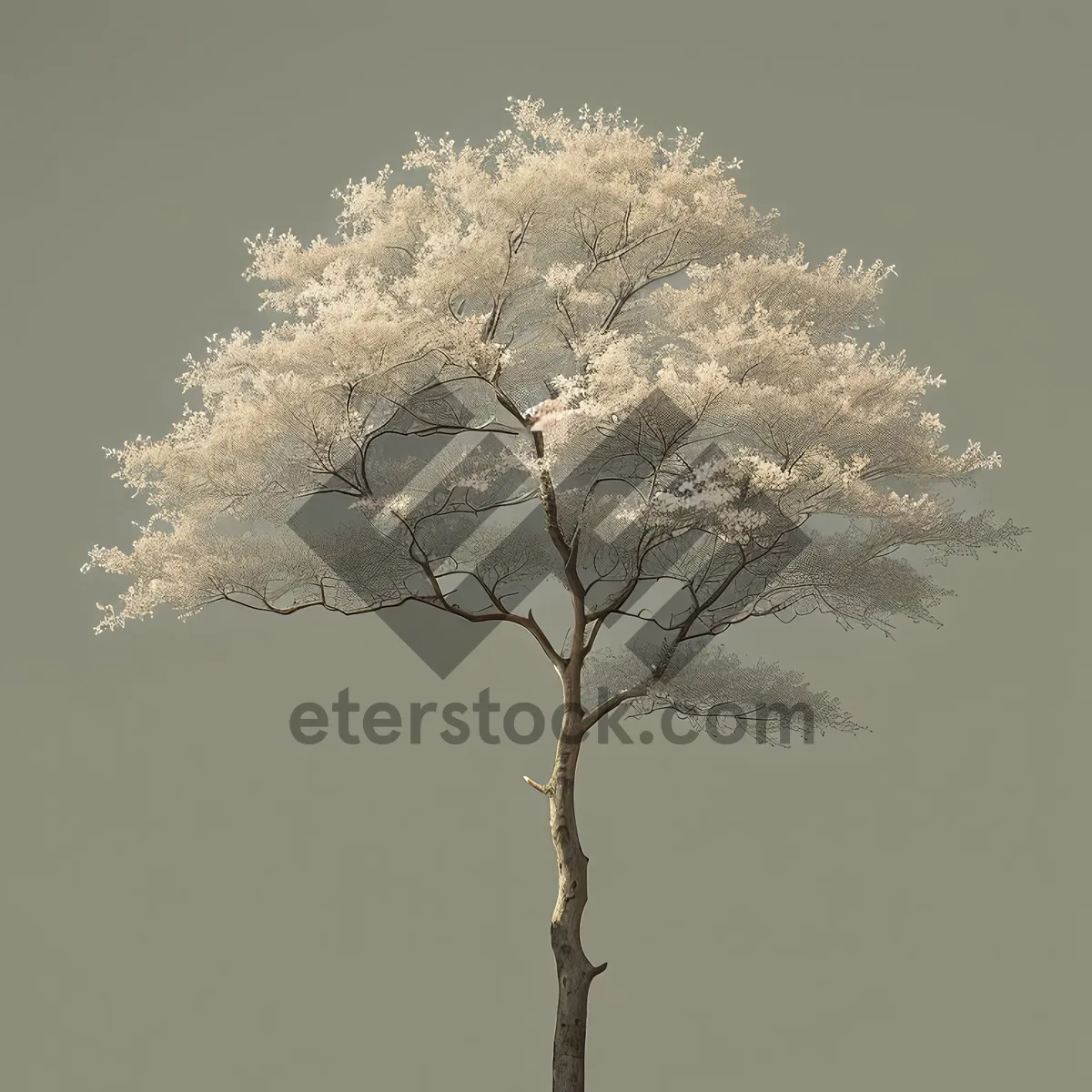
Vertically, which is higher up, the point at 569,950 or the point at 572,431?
the point at 572,431

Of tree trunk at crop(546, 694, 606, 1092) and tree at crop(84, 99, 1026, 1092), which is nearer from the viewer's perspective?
tree at crop(84, 99, 1026, 1092)

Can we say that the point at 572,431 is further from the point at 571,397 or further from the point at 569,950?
the point at 569,950

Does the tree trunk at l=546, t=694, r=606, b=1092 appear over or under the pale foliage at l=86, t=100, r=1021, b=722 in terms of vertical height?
under

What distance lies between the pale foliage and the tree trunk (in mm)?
939

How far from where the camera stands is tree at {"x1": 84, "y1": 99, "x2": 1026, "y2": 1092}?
25.8ft

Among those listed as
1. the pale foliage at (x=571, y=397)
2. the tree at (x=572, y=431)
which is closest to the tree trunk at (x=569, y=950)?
the tree at (x=572, y=431)

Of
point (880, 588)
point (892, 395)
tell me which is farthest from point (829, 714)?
point (892, 395)

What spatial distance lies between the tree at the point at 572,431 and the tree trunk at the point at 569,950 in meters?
0.02

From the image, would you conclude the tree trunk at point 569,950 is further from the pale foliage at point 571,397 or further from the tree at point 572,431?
the pale foliage at point 571,397

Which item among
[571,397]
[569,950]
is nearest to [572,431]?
[571,397]

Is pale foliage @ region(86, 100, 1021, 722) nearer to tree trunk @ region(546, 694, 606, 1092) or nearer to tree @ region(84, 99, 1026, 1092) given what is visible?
tree @ region(84, 99, 1026, 1092)

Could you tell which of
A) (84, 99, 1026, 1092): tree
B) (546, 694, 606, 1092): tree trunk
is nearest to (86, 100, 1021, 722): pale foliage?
(84, 99, 1026, 1092): tree

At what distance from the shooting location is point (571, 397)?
25.4ft

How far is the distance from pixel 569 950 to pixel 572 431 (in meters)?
3.22
